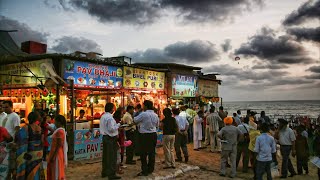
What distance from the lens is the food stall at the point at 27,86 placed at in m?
11.4

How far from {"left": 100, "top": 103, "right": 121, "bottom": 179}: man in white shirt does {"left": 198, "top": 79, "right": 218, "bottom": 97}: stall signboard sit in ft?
46.2

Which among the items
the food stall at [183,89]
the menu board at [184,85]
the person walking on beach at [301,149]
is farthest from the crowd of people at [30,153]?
the menu board at [184,85]

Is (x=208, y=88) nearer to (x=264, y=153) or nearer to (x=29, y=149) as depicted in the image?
(x=264, y=153)

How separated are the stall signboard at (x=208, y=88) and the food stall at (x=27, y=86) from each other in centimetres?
1189

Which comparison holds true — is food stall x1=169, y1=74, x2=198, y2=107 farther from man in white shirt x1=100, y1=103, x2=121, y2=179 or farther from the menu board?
man in white shirt x1=100, y1=103, x2=121, y2=179

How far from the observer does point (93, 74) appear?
42.4ft

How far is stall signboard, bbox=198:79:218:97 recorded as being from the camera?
840 inches

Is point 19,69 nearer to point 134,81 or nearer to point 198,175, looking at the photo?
point 134,81

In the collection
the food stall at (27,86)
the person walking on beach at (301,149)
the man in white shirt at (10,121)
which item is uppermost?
the food stall at (27,86)

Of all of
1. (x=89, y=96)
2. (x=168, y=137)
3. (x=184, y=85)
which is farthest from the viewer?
(x=184, y=85)

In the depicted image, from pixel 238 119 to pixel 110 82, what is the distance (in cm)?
656

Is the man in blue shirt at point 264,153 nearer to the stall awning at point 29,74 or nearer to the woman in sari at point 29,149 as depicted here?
the woman in sari at point 29,149

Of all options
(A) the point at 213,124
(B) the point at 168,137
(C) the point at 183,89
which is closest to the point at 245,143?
(B) the point at 168,137

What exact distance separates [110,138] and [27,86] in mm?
6814
